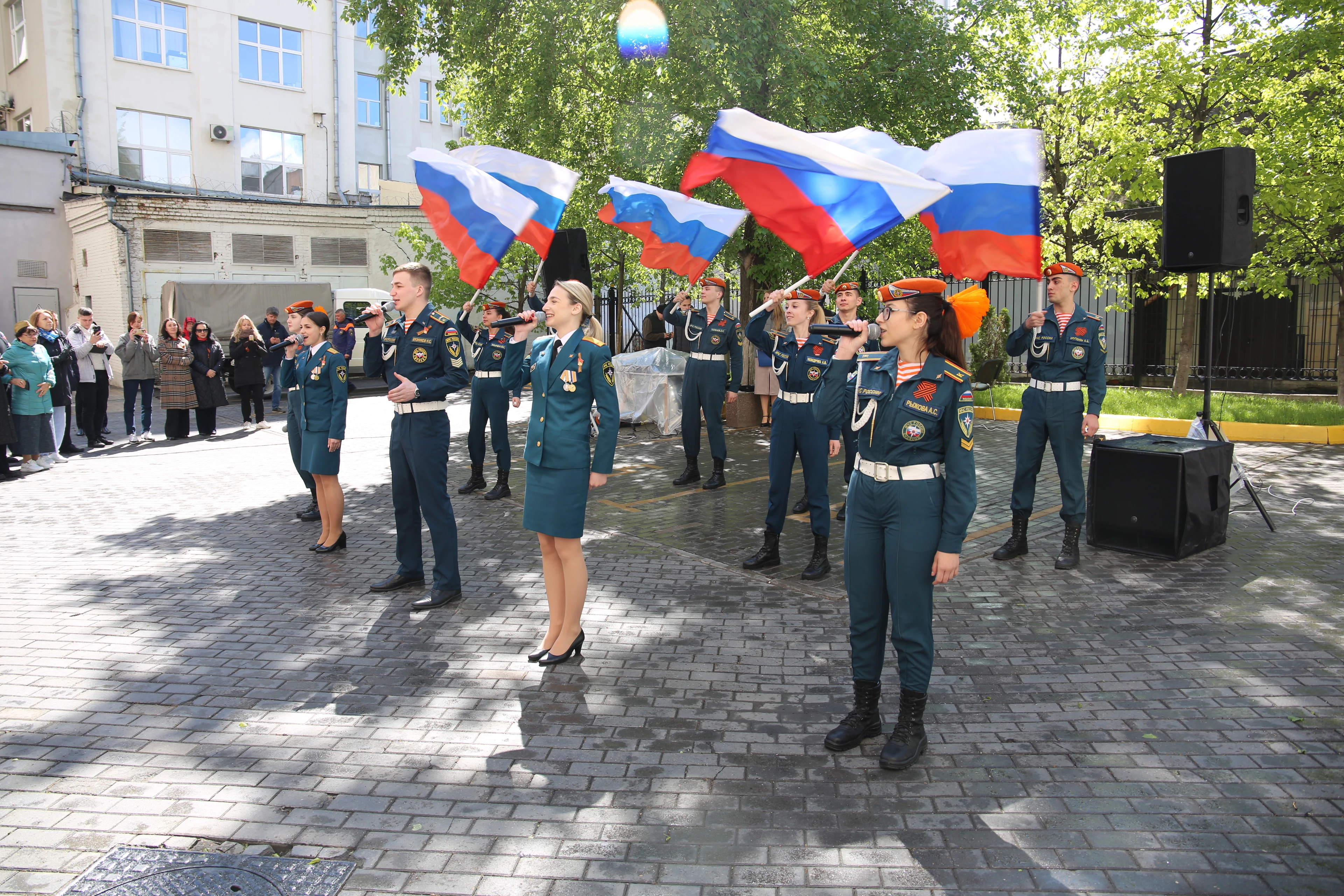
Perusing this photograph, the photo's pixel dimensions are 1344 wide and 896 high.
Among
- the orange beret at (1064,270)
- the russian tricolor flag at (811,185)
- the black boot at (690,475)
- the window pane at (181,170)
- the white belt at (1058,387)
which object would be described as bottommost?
the black boot at (690,475)

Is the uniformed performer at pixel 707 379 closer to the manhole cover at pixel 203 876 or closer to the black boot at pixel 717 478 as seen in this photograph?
the black boot at pixel 717 478

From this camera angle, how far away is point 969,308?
4.22 m

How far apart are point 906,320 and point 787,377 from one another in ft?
10.5

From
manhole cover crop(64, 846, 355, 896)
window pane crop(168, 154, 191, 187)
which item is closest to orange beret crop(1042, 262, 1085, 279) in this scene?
manhole cover crop(64, 846, 355, 896)

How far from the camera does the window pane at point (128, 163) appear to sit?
28.3 m

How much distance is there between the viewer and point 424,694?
16.0ft

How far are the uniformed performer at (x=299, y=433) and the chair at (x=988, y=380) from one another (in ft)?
38.5

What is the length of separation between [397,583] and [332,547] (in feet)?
4.88

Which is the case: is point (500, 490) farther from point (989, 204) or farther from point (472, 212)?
point (989, 204)

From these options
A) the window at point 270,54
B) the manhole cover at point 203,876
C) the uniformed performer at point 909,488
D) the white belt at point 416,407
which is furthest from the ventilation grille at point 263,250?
the uniformed performer at point 909,488

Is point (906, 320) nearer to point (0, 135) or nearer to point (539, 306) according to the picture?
point (539, 306)

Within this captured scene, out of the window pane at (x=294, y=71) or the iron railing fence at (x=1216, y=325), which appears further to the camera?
the window pane at (x=294, y=71)

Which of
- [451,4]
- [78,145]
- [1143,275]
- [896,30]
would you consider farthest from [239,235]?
[1143,275]

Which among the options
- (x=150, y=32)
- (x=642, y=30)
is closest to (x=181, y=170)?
(x=150, y=32)
